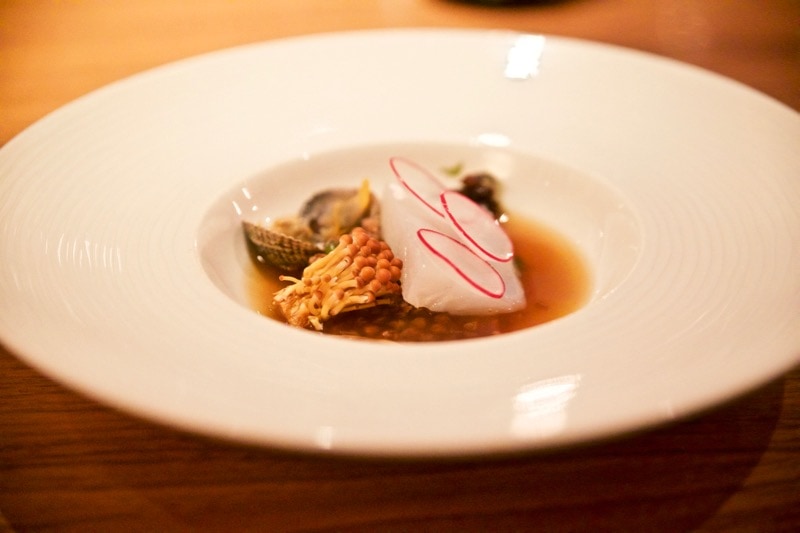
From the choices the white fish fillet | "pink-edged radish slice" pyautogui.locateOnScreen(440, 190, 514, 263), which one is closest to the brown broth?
the white fish fillet

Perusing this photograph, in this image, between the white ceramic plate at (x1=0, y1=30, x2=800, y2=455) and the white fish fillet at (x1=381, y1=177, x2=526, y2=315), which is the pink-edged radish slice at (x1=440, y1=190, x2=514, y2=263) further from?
the white ceramic plate at (x1=0, y1=30, x2=800, y2=455)

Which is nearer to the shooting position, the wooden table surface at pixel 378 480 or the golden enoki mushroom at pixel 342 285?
the wooden table surface at pixel 378 480

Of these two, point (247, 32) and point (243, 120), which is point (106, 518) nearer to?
point (243, 120)

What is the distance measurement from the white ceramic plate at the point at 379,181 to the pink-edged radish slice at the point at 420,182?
0.12 m

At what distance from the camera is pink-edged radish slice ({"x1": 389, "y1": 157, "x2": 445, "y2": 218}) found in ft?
6.38

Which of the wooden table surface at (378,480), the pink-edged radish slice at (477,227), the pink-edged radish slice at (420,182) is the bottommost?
the wooden table surface at (378,480)

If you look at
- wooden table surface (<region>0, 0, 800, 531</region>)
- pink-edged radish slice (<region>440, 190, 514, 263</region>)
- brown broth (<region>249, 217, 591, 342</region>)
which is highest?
pink-edged radish slice (<region>440, 190, 514, 263</region>)

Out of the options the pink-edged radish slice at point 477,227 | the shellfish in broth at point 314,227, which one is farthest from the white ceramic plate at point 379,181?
the pink-edged radish slice at point 477,227

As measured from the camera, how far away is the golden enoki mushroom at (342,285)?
1.74 m

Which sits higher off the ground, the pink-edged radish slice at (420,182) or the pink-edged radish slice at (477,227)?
the pink-edged radish slice at (420,182)

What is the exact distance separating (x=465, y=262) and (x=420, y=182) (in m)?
0.39

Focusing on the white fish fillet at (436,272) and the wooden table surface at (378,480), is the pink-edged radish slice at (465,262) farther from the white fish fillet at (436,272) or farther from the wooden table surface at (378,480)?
the wooden table surface at (378,480)

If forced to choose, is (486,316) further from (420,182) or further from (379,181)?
(379,181)

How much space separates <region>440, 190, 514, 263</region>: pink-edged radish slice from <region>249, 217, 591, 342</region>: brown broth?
170 millimetres
